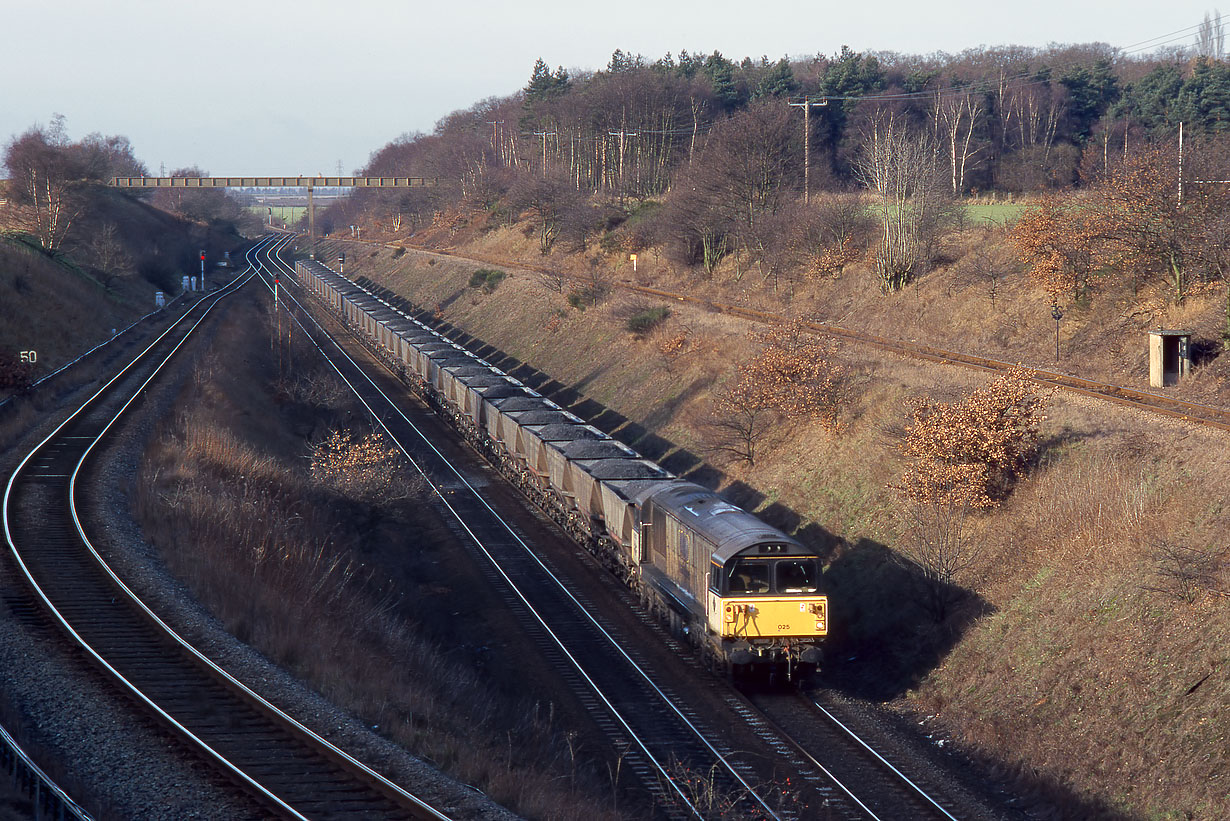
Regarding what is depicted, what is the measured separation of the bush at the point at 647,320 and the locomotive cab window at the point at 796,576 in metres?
27.6

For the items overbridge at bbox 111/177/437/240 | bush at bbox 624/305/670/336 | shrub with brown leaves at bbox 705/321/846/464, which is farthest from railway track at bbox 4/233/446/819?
overbridge at bbox 111/177/437/240

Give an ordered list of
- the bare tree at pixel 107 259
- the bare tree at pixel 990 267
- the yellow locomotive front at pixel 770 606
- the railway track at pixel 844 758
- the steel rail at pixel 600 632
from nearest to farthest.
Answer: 1. the railway track at pixel 844 758
2. the steel rail at pixel 600 632
3. the yellow locomotive front at pixel 770 606
4. the bare tree at pixel 990 267
5. the bare tree at pixel 107 259

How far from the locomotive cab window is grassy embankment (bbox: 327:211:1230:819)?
274 cm

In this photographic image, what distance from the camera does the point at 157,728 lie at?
12867 millimetres

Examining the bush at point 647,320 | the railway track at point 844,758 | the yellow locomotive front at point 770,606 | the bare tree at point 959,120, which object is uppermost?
the bare tree at point 959,120

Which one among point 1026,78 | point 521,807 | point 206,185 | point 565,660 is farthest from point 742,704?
point 206,185

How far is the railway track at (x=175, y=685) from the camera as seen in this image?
452 inches

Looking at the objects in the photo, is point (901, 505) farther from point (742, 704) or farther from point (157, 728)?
point (157, 728)

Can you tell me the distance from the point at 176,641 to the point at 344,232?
157 meters

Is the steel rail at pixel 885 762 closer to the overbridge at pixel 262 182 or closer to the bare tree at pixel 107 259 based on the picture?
the bare tree at pixel 107 259

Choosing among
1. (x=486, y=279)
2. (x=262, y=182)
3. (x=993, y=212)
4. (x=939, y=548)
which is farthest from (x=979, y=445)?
(x=262, y=182)

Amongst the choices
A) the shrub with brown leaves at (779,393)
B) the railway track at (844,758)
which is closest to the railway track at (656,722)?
the railway track at (844,758)

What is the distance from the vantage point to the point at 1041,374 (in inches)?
1051

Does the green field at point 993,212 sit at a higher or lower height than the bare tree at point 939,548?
higher
